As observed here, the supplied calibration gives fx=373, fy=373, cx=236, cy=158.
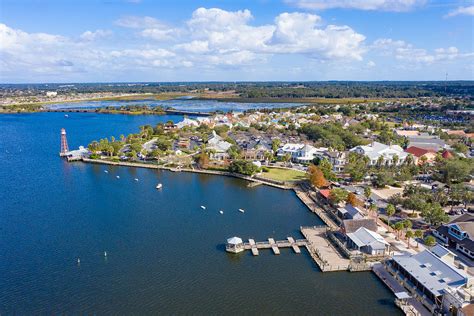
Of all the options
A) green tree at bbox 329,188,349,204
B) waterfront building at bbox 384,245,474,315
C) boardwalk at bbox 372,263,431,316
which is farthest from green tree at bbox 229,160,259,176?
waterfront building at bbox 384,245,474,315

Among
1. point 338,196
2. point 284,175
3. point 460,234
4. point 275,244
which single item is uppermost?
point 338,196

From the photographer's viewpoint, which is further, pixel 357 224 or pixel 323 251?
pixel 357 224

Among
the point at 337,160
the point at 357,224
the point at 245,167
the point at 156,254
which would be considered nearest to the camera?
the point at 156,254

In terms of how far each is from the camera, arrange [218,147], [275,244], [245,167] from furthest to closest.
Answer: [218,147] < [245,167] < [275,244]

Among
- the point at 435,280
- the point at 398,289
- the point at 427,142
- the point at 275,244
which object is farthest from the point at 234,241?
the point at 427,142

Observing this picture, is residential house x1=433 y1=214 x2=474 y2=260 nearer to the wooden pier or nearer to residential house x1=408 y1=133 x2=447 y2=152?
the wooden pier

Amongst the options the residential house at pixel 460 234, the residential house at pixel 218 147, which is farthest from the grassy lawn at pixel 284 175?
the residential house at pixel 460 234

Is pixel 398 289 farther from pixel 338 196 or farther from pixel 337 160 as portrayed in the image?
pixel 337 160
